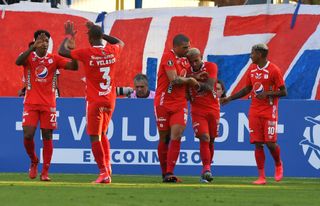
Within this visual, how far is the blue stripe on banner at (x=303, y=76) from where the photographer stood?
21141 mm

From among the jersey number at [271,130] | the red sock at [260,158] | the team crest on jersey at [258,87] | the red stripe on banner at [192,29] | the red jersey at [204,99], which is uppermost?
the red stripe on banner at [192,29]

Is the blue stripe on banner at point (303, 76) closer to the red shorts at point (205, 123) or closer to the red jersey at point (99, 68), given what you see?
the red shorts at point (205, 123)

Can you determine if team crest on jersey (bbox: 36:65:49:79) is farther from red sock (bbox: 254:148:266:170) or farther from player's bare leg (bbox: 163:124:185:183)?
red sock (bbox: 254:148:266:170)

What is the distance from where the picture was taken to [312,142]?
18.9 m

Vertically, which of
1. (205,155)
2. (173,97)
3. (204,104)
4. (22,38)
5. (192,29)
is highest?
(192,29)

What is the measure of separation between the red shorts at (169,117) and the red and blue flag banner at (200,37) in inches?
199

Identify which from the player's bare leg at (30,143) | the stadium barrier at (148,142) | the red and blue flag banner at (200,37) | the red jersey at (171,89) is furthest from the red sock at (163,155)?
the red and blue flag banner at (200,37)

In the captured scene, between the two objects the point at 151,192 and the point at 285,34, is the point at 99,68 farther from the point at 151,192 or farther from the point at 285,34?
the point at 285,34

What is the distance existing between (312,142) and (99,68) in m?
4.96

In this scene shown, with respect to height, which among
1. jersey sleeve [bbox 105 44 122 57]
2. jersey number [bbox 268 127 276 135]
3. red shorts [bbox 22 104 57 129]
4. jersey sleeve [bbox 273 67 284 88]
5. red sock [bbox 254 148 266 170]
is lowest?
red sock [bbox 254 148 266 170]

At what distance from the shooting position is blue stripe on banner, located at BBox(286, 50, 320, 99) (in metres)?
21.1

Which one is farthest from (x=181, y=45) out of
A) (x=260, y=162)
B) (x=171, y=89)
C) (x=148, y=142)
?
(x=148, y=142)

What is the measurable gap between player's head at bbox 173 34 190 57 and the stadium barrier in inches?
128

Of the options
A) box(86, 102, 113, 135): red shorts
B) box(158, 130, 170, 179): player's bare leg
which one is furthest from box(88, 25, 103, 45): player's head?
box(158, 130, 170, 179): player's bare leg
